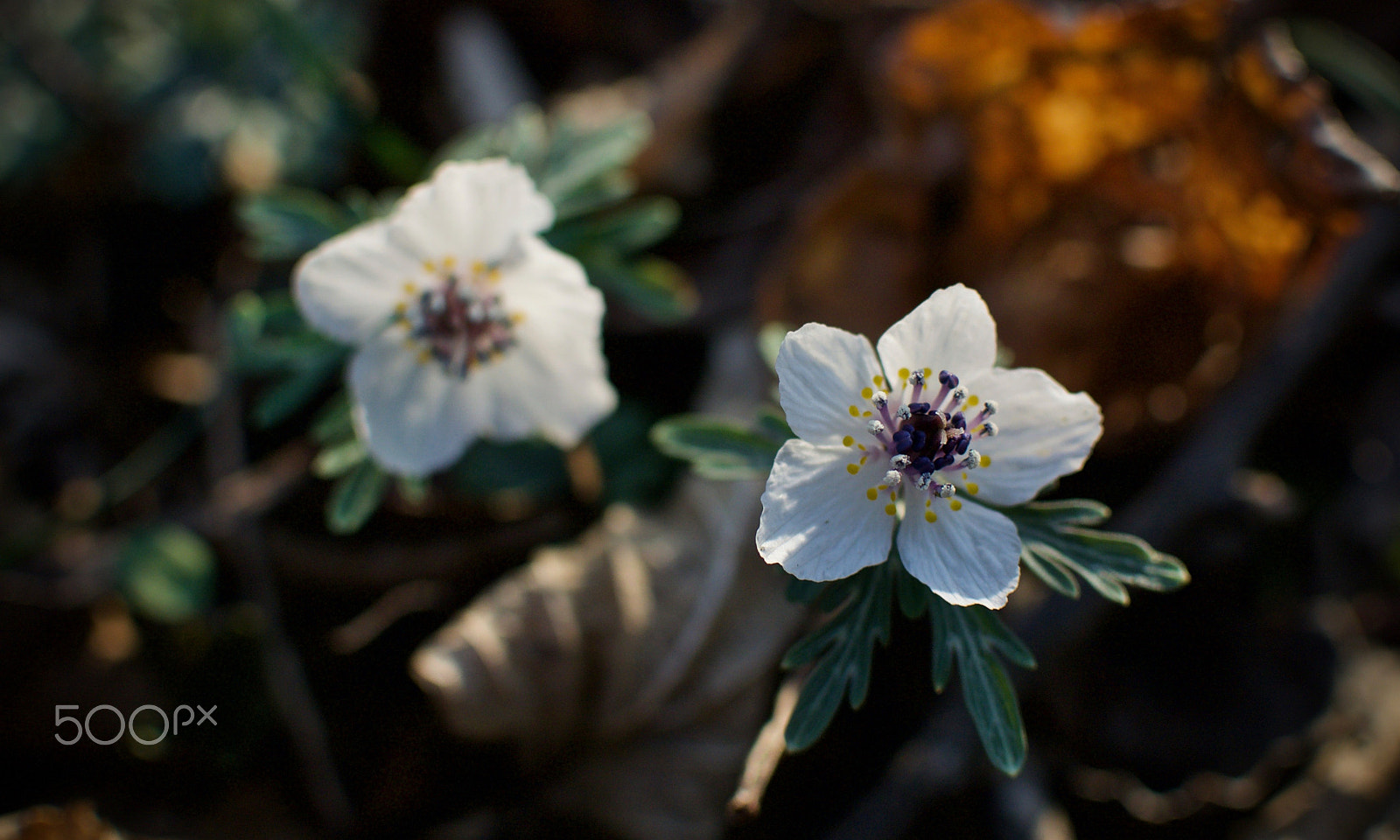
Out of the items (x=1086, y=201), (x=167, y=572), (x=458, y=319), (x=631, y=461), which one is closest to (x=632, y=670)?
(x=631, y=461)

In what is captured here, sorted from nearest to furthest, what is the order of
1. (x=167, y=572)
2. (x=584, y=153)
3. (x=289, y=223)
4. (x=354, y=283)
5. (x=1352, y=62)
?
(x=354, y=283)
(x=289, y=223)
(x=584, y=153)
(x=167, y=572)
(x=1352, y=62)

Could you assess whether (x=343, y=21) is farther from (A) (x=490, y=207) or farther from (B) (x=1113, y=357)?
(B) (x=1113, y=357)

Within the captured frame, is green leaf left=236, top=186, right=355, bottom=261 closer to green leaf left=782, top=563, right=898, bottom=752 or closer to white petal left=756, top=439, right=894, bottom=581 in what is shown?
white petal left=756, top=439, right=894, bottom=581

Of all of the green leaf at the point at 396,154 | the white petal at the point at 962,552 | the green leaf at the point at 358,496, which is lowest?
the white petal at the point at 962,552

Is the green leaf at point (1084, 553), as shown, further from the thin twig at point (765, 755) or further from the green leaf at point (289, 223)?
the green leaf at point (289, 223)

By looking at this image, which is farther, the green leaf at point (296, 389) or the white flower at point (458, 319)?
the green leaf at point (296, 389)

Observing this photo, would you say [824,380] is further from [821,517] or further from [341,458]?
[341,458]

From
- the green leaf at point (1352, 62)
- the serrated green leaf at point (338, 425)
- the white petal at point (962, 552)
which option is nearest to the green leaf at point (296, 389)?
the serrated green leaf at point (338, 425)
